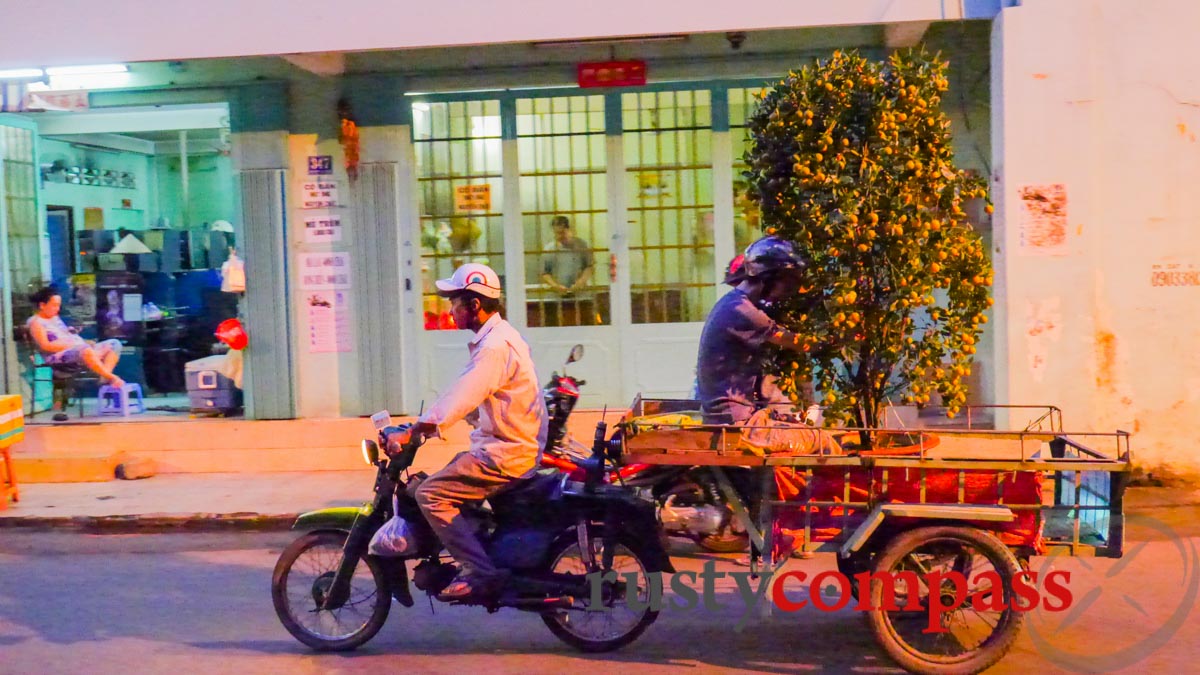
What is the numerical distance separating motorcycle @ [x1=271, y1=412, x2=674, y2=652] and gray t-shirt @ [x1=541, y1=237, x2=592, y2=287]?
536cm

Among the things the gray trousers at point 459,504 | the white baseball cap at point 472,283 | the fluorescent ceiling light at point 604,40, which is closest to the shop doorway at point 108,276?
the fluorescent ceiling light at point 604,40

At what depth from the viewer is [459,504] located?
17.5 feet

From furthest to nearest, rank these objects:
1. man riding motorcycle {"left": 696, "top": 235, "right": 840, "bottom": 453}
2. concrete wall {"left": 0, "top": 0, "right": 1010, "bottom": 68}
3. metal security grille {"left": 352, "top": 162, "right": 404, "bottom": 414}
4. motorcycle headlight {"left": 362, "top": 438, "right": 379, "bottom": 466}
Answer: metal security grille {"left": 352, "top": 162, "right": 404, "bottom": 414} < concrete wall {"left": 0, "top": 0, "right": 1010, "bottom": 68} < man riding motorcycle {"left": 696, "top": 235, "right": 840, "bottom": 453} < motorcycle headlight {"left": 362, "top": 438, "right": 379, "bottom": 466}

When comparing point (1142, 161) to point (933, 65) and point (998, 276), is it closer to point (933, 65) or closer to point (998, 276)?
point (998, 276)

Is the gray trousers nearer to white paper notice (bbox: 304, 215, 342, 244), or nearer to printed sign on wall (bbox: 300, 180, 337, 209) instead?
white paper notice (bbox: 304, 215, 342, 244)

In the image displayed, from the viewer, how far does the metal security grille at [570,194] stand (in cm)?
1080

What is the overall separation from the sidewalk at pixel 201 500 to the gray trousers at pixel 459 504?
364cm

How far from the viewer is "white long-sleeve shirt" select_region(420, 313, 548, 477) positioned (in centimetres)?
523

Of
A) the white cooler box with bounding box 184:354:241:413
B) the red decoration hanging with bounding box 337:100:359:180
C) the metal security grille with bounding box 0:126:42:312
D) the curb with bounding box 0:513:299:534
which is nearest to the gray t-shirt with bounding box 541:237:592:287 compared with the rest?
the red decoration hanging with bounding box 337:100:359:180

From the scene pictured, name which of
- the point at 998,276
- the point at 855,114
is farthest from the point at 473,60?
the point at 855,114

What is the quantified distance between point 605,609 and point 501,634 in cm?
74

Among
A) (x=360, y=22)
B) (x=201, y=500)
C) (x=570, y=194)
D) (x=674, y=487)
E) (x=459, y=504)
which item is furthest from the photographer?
(x=570, y=194)

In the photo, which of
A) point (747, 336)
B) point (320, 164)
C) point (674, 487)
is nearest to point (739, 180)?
point (320, 164)

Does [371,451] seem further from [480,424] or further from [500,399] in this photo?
[500,399]
